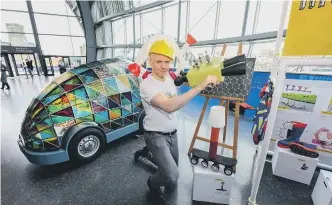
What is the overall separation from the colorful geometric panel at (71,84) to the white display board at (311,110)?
293 centimetres

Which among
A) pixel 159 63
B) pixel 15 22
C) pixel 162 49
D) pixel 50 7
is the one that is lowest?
pixel 159 63

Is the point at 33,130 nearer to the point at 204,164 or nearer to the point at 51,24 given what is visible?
the point at 204,164

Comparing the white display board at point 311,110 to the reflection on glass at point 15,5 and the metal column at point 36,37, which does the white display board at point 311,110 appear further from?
the reflection on glass at point 15,5

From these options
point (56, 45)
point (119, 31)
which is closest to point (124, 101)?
point (119, 31)

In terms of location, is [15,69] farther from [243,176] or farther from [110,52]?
[243,176]

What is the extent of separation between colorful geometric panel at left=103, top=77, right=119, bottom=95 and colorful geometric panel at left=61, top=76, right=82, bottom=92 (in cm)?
36

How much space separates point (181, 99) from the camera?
1185 millimetres

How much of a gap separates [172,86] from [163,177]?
0.89 metres

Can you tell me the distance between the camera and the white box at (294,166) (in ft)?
6.12

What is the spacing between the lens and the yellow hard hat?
136 centimetres

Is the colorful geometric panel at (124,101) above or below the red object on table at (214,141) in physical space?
above

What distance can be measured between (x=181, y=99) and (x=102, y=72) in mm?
1883

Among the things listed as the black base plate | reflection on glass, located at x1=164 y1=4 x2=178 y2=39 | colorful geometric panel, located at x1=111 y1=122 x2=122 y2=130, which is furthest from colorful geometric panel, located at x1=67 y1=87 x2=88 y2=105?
reflection on glass, located at x1=164 y1=4 x2=178 y2=39

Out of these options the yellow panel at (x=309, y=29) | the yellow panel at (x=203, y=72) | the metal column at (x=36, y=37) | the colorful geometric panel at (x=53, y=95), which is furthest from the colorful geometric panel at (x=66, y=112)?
the metal column at (x=36, y=37)
